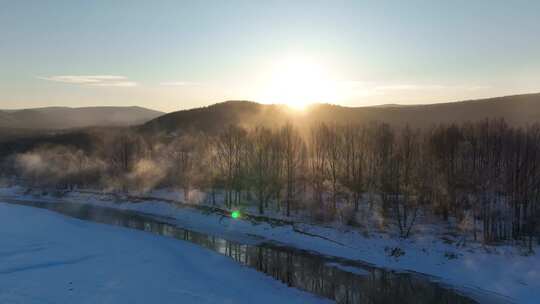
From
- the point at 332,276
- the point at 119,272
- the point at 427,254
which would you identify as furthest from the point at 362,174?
the point at 119,272

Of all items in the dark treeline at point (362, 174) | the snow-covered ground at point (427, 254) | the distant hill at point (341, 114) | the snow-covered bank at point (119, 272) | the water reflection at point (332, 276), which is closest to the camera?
the snow-covered bank at point (119, 272)

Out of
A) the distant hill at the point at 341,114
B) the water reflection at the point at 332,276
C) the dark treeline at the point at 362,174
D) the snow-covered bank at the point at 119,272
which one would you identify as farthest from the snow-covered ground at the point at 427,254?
the distant hill at the point at 341,114

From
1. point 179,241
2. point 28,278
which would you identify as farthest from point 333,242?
point 28,278

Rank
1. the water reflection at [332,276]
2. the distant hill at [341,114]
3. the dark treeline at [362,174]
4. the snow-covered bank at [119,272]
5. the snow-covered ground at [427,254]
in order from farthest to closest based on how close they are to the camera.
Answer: the distant hill at [341,114]
the dark treeline at [362,174]
the snow-covered ground at [427,254]
the water reflection at [332,276]
the snow-covered bank at [119,272]

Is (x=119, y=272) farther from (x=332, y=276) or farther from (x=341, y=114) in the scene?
(x=341, y=114)

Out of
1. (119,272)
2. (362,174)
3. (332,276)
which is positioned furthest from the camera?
(362,174)

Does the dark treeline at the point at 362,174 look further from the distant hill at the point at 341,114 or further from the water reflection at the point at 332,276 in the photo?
the distant hill at the point at 341,114

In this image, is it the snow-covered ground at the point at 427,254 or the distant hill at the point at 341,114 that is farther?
the distant hill at the point at 341,114
